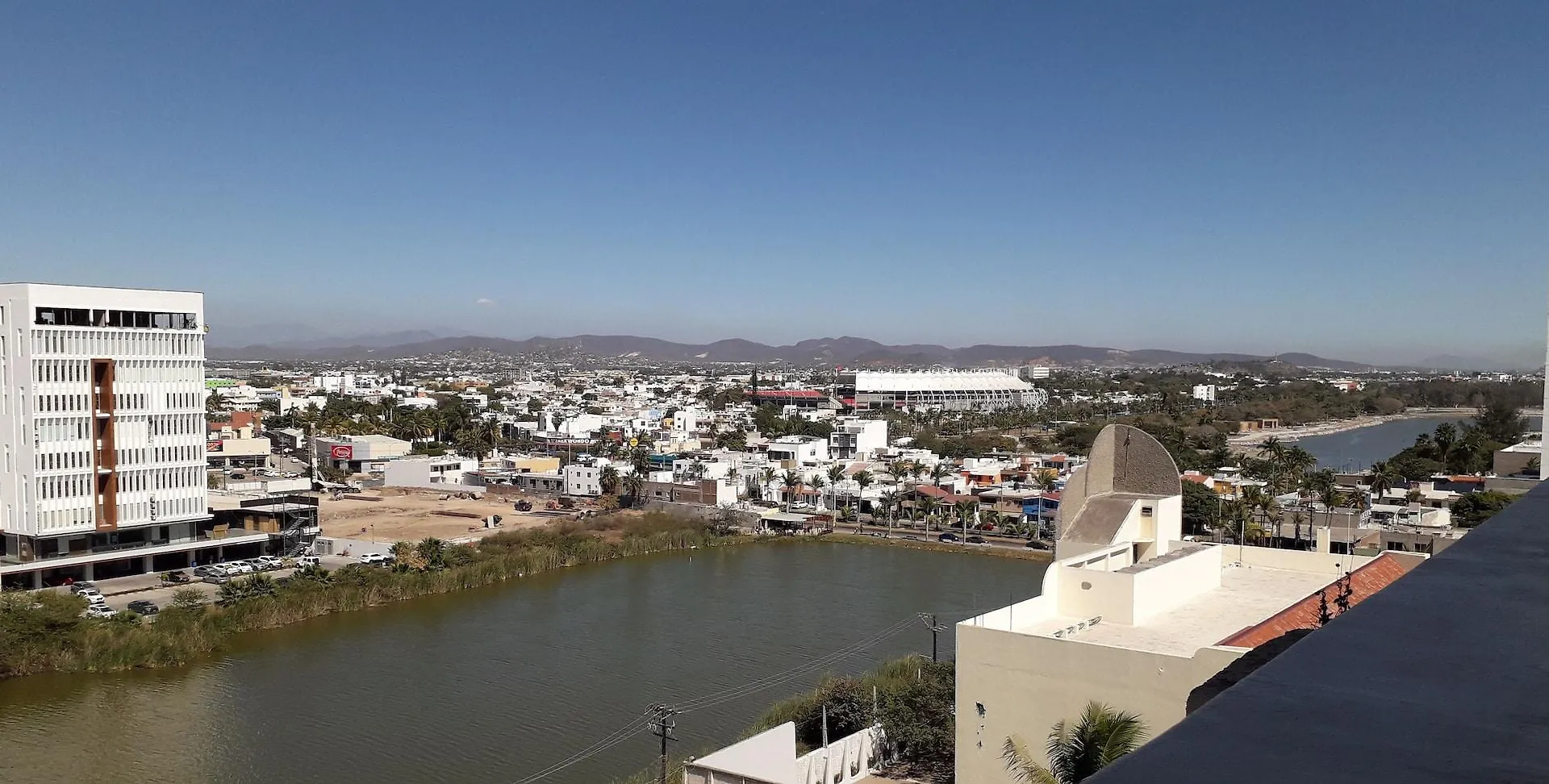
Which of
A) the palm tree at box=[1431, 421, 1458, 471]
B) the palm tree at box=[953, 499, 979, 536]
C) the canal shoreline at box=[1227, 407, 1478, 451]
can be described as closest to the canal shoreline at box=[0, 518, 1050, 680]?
the palm tree at box=[953, 499, 979, 536]

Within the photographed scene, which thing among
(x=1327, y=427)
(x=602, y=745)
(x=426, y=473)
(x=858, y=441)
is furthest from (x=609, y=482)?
(x=1327, y=427)

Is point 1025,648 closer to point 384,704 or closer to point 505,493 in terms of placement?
point 384,704

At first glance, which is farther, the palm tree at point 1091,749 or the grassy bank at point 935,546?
the grassy bank at point 935,546

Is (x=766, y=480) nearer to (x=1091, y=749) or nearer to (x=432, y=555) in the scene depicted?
(x=432, y=555)

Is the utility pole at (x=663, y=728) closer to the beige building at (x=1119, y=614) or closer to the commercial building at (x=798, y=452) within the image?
the beige building at (x=1119, y=614)

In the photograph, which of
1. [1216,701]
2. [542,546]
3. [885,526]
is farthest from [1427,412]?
[1216,701]

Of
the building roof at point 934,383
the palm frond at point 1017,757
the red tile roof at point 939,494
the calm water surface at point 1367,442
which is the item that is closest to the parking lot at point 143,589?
the palm frond at point 1017,757
